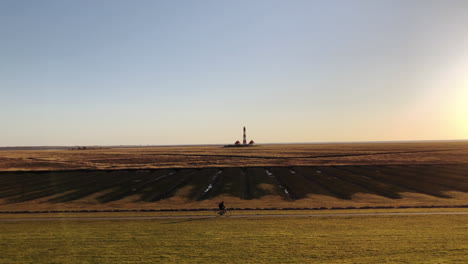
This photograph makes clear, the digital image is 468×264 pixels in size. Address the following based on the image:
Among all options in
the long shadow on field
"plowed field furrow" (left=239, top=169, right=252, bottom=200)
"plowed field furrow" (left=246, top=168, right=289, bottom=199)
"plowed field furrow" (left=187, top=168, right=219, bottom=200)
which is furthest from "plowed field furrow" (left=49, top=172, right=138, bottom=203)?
"plowed field furrow" (left=246, top=168, right=289, bottom=199)

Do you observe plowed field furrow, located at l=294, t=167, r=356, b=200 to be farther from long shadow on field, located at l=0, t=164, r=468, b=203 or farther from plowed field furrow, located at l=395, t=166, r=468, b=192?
plowed field furrow, located at l=395, t=166, r=468, b=192

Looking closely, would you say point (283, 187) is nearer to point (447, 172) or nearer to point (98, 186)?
point (98, 186)

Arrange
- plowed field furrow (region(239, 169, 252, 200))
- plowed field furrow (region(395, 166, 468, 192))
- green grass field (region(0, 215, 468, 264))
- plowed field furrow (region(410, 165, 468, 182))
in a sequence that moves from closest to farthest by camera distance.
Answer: green grass field (region(0, 215, 468, 264)) < plowed field furrow (region(239, 169, 252, 200)) < plowed field furrow (region(395, 166, 468, 192)) < plowed field furrow (region(410, 165, 468, 182))

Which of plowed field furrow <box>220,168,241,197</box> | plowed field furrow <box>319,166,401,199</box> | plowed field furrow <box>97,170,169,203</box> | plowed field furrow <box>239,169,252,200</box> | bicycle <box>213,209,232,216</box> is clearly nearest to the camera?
bicycle <box>213,209,232,216</box>

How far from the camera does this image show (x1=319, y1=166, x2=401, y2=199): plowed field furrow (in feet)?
167

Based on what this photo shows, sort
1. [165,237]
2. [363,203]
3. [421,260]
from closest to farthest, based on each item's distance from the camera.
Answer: [421,260] → [165,237] → [363,203]

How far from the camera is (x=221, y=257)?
2111 centimetres

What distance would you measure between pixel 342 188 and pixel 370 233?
98.6 feet

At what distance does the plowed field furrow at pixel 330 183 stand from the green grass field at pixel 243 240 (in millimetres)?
19230

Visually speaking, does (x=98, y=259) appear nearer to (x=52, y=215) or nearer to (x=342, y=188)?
(x=52, y=215)

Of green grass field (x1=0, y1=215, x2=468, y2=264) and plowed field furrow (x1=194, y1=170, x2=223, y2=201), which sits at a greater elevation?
green grass field (x1=0, y1=215, x2=468, y2=264)

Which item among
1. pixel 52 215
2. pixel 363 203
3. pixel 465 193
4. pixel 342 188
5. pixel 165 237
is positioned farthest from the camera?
pixel 342 188

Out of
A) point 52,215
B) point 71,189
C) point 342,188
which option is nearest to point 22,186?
point 71,189

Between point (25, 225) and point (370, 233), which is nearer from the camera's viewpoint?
point (370, 233)
